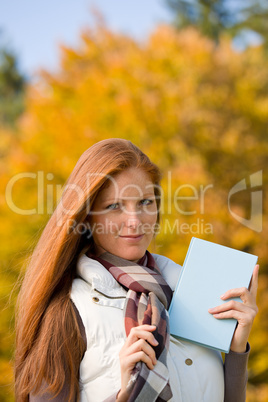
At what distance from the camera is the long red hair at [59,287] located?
56.3 inches

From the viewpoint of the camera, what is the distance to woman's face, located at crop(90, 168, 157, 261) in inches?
63.9

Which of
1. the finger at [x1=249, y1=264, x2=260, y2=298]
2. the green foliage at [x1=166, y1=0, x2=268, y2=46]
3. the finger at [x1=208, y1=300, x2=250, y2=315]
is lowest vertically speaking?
the finger at [x1=208, y1=300, x2=250, y2=315]

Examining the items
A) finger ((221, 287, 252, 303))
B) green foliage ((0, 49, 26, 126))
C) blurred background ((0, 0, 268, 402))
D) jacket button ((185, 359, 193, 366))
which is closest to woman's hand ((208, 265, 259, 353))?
finger ((221, 287, 252, 303))

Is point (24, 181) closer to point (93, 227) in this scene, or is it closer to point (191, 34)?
point (191, 34)

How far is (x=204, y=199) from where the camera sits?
27.3ft

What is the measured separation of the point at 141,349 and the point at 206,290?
37 centimetres

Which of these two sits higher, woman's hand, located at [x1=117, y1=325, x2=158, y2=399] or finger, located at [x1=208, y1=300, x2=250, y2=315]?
finger, located at [x1=208, y1=300, x2=250, y2=315]

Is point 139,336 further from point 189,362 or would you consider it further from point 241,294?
point 241,294

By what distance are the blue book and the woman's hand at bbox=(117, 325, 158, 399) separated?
0.72ft

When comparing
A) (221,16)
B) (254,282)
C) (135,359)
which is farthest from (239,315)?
(221,16)

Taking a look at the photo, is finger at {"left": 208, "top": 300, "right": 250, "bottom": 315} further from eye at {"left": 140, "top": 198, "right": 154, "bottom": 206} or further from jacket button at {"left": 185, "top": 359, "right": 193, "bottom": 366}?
eye at {"left": 140, "top": 198, "right": 154, "bottom": 206}

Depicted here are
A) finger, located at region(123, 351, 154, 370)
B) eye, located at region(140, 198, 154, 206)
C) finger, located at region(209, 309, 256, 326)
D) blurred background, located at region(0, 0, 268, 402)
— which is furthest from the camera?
blurred background, located at region(0, 0, 268, 402)

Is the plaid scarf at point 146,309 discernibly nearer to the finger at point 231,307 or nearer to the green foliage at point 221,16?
the finger at point 231,307

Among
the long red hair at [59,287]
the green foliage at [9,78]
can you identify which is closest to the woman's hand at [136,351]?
the long red hair at [59,287]
